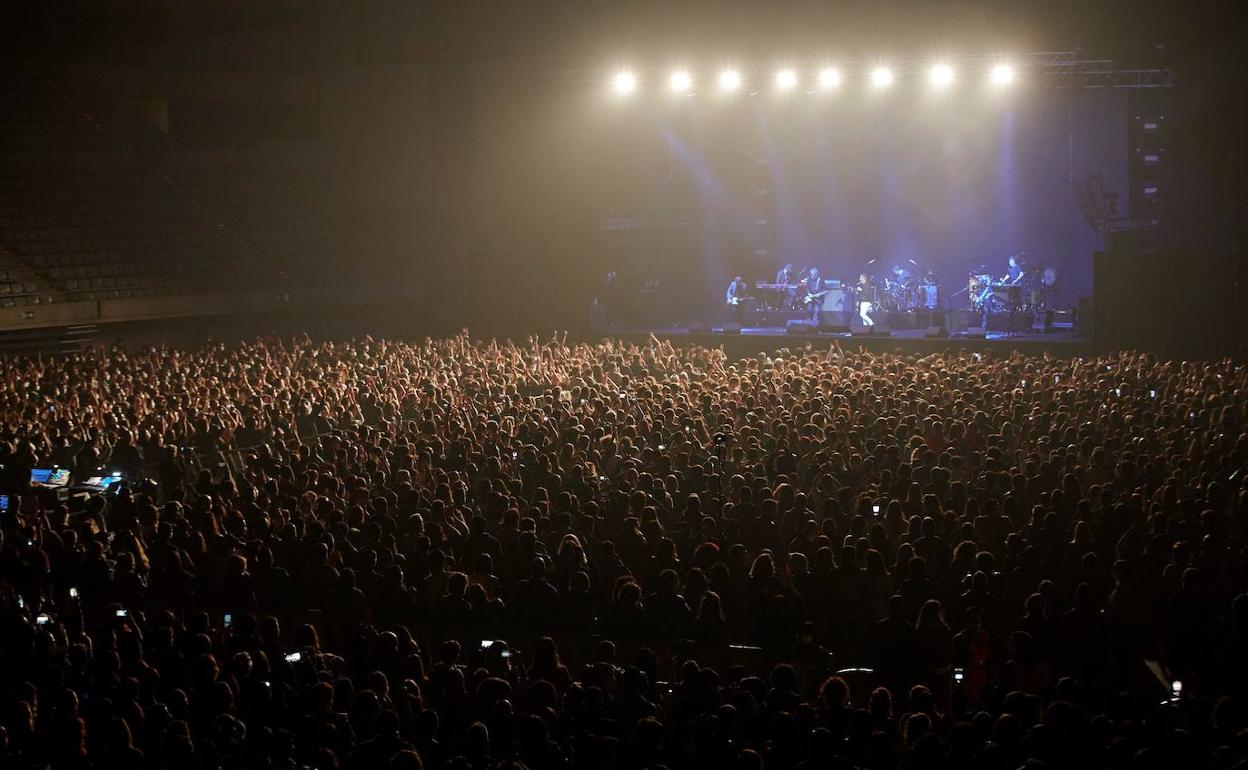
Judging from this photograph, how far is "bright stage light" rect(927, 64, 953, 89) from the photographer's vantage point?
25.5 m

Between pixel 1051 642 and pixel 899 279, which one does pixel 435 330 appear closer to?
pixel 899 279

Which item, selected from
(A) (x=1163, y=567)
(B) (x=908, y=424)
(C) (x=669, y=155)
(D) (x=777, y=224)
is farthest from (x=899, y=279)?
(A) (x=1163, y=567)

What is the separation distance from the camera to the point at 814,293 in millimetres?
32094

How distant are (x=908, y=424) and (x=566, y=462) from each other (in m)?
4.53

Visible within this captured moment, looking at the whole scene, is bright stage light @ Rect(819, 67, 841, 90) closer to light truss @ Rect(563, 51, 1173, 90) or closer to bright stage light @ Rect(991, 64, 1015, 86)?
light truss @ Rect(563, 51, 1173, 90)

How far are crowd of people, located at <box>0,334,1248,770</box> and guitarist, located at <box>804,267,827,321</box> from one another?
1468 cm

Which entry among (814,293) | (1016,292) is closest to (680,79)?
(814,293)

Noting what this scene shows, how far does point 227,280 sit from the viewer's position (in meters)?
31.6

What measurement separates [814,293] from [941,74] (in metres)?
7.84

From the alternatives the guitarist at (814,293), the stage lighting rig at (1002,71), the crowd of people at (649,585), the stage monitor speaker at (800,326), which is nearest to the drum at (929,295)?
the guitarist at (814,293)

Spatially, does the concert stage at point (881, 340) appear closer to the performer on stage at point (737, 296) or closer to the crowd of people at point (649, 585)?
the performer on stage at point (737, 296)

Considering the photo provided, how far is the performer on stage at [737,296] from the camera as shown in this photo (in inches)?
1253

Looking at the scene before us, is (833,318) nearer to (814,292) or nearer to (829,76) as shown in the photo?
(814,292)

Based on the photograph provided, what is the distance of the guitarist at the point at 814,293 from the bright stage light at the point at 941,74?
618 cm
